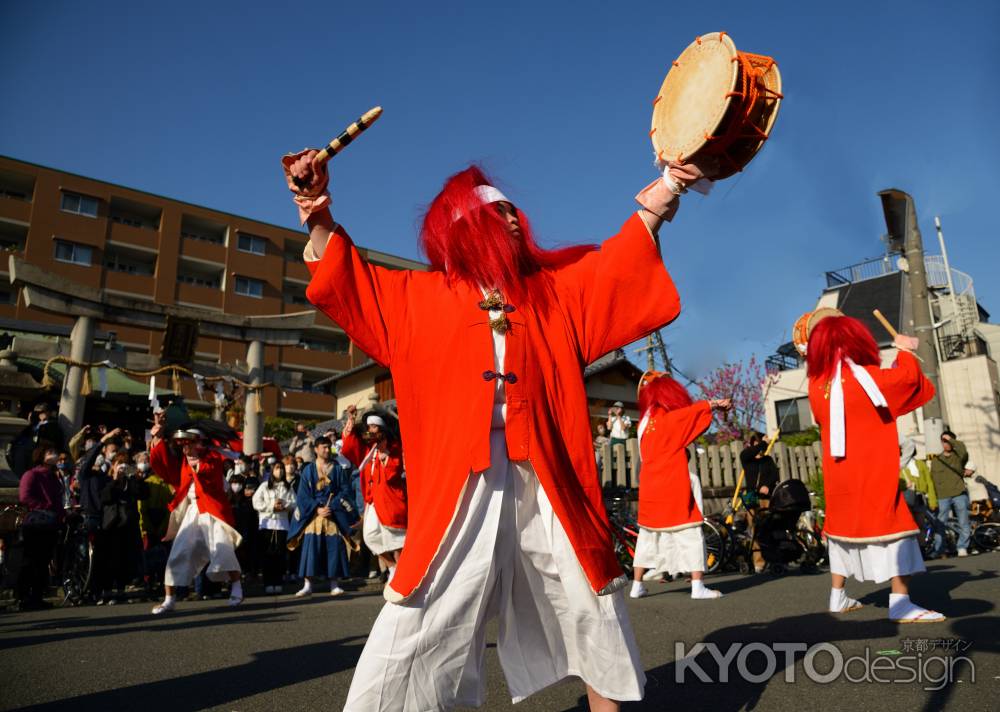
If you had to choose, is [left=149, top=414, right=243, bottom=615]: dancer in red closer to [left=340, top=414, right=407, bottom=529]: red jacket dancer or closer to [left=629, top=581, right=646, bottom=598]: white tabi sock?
[left=340, top=414, right=407, bottom=529]: red jacket dancer

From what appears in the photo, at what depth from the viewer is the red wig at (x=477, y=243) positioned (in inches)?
102

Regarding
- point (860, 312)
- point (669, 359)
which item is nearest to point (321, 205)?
point (669, 359)

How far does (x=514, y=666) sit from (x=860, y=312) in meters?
35.4

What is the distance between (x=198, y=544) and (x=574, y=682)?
5294 millimetres

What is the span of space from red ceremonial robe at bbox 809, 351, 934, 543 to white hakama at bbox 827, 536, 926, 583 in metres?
0.07

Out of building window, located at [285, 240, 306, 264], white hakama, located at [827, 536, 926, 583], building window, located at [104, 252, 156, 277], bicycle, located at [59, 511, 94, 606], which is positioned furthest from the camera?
building window, located at [285, 240, 306, 264]

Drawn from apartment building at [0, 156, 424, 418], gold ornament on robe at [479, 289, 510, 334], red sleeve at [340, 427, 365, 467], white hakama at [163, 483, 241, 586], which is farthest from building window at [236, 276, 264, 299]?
gold ornament on robe at [479, 289, 510, 334]

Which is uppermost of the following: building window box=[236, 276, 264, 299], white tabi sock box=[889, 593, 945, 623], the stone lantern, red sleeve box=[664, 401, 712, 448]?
building window box=[236, 276, 264, 299]

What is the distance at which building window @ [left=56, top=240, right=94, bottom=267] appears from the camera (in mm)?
33094

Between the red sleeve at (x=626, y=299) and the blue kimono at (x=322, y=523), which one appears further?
the blue kimono at (x=322, y=523)

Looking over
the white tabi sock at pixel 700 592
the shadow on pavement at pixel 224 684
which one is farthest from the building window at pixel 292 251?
the shadow on pavement at pixel 224 684

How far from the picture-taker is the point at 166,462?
7707mm

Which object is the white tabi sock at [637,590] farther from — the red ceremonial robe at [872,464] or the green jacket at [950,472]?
the green jacket at [950,472]

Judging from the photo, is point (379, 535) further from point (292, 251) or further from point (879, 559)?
point (292, 251)
